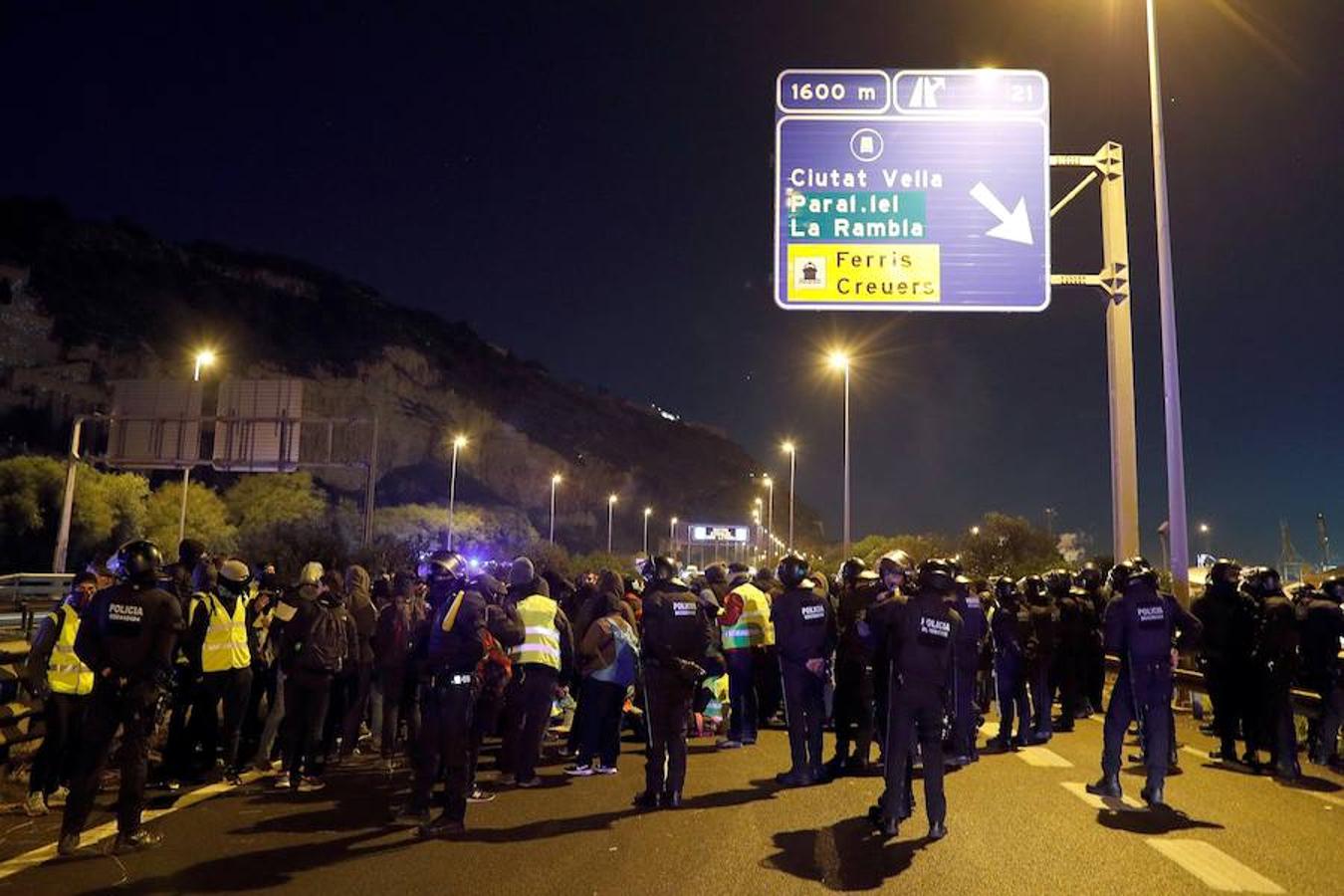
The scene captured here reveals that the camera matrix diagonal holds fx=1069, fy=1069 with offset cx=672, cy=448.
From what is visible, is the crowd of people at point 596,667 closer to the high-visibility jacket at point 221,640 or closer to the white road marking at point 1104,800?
the high-visibility jacket at point 221,640

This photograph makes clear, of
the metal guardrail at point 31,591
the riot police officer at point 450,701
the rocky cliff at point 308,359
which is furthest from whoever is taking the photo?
the rocky cliff at point 308,359

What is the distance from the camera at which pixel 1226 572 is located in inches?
422

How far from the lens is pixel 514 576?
9.35 metres

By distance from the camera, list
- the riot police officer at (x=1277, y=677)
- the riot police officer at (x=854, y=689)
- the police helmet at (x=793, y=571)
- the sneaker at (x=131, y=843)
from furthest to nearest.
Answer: the riot police officer at (x=854, y=689) → the riot police officer at (x=1277, y=677) → the police helmet at (x=793, y=571) → the sneaker at (x=131, y=843)

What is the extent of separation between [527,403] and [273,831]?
106 metres

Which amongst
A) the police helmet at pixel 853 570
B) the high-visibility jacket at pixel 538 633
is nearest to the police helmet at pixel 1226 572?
the police helmet at pixel 853 570

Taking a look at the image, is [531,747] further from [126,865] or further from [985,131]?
[985,131]

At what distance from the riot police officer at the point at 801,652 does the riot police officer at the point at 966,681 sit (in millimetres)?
1781

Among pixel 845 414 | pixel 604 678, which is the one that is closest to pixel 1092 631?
pixel 604 678

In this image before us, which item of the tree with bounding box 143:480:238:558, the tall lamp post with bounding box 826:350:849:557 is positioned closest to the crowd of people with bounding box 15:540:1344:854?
the tall lamp post with bounding box 826:350:849:557

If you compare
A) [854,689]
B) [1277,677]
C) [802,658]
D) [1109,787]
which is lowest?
[1109,787]

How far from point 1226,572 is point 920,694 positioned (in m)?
5.00

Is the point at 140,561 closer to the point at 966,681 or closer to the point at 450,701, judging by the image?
the point at 450,701

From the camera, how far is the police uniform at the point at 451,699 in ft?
24.6
